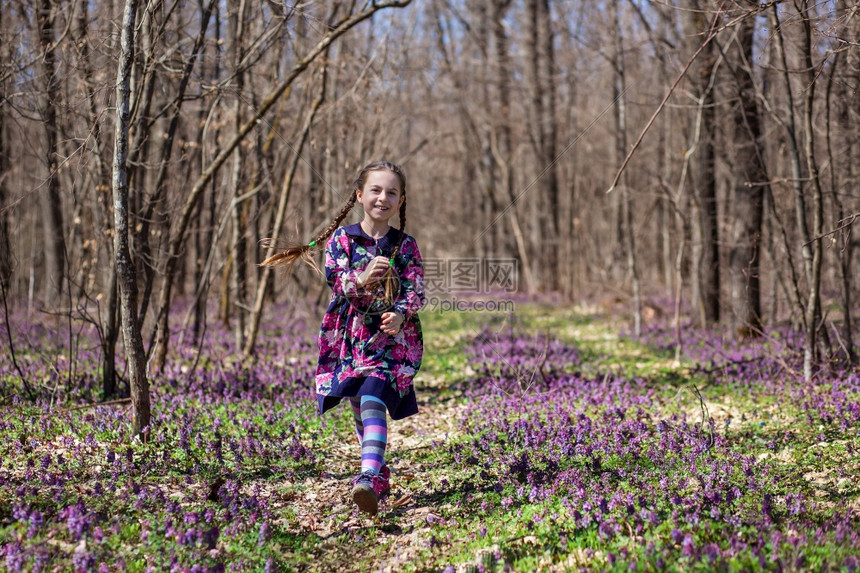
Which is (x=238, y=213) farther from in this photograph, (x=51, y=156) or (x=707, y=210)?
(x=707, y=210)

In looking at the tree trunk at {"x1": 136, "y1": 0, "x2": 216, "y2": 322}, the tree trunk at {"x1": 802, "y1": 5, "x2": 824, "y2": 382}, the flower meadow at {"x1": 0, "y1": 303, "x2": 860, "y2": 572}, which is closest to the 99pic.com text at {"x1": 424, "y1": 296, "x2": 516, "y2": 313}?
the flower meadow at {"x1": 0, "y1": 303, "x2": 860, "y2": 572}

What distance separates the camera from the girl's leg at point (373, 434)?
14.3ft

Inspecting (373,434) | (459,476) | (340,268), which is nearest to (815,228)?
(459,476)

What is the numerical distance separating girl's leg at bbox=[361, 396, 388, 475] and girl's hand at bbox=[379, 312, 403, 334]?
0.47 m

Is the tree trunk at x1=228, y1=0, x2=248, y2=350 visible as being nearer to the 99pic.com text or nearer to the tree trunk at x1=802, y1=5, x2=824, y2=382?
the 99pic.com text

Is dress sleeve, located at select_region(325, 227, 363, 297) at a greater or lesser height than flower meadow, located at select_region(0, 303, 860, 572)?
greater

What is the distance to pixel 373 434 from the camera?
4426 millimetres

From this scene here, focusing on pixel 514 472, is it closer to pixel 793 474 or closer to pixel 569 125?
pixel 793 474

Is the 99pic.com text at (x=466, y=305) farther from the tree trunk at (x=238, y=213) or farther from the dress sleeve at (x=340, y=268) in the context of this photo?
the dress sleeve at (x=340, y=268)

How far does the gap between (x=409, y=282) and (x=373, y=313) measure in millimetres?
329

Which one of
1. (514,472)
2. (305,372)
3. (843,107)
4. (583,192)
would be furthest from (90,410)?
(583,192)

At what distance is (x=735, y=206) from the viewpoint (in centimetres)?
1188

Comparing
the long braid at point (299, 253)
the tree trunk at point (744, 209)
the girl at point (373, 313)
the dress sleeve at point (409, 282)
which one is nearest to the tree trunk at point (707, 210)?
the tree trunk at point (744, 209)

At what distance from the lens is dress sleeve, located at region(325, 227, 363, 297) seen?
15.3 feet
